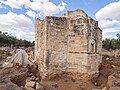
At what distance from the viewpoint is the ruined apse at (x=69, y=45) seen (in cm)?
1395

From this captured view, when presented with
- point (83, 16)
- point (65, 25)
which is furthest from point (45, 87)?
point (83, 16)

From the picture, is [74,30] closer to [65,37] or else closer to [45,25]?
[65,37]

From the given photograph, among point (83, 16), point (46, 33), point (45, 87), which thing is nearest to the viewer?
point (45, 87)

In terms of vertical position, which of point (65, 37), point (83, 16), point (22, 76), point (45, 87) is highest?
point (83, 16)

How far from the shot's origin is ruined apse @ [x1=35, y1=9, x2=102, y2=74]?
13953 mm

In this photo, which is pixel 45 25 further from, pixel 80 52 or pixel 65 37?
pixel 80 52

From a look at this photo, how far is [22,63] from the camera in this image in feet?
50.8

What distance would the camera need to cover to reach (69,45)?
14.6 metres

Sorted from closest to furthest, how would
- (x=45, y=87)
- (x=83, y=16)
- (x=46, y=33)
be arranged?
(x=45, y=87) → (x=46, y=33) → (x=83, y=16)

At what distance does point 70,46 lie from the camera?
14.6 meters

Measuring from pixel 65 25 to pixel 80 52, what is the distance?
276 centimetres

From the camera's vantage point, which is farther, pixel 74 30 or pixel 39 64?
pixel 39 64

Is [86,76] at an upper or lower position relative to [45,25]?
lower

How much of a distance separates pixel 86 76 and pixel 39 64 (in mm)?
4616
